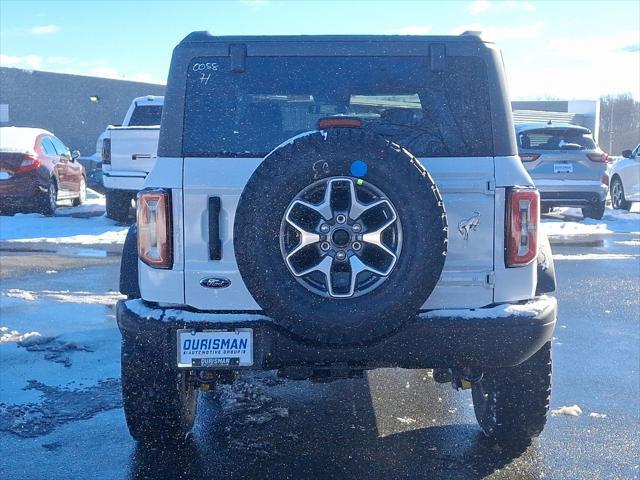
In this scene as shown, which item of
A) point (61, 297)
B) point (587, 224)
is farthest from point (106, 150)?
point (587, 224)

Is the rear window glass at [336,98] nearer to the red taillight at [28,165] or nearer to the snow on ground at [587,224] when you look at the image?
the snow on ground at [587,224]

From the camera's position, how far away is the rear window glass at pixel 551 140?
13477mm

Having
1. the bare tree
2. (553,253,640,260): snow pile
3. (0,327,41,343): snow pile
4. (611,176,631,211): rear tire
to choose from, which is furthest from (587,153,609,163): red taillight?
the bare tree

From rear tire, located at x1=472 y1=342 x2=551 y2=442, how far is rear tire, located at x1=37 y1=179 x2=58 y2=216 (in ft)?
40.1

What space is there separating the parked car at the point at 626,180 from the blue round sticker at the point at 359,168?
1418 cm

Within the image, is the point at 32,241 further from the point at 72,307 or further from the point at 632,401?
the point at 632,401

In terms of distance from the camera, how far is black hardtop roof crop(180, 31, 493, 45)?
3.58m

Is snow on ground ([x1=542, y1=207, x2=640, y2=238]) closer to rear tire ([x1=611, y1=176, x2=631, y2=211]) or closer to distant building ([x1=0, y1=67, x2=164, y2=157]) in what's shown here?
rear tire ([x1=611, y1=176, x2=631, y2=211])

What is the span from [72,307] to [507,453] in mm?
4402

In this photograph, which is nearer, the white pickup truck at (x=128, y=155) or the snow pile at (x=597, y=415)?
the snow pile at (x=597, y=415)

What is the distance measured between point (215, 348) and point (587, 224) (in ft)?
39.9

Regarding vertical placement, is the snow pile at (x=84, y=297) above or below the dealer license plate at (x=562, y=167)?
below

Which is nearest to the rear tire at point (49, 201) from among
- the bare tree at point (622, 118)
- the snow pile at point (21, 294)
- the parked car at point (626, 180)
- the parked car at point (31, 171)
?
the parked car at point (31, 171)

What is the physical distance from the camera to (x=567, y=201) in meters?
13.7
